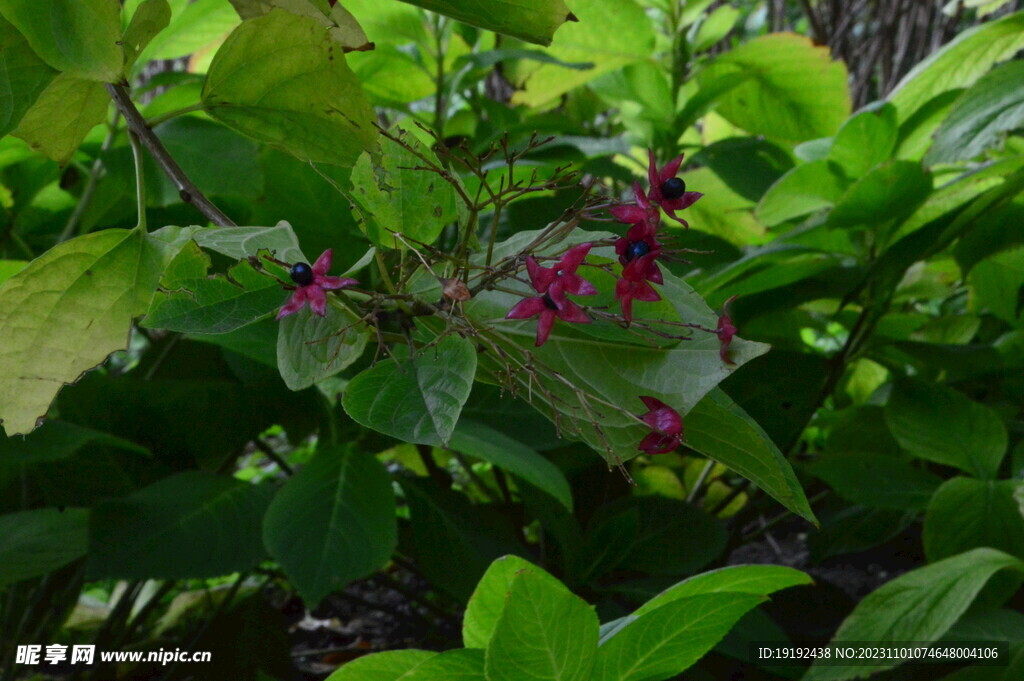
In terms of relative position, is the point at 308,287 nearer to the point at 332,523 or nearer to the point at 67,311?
the point at 67,311

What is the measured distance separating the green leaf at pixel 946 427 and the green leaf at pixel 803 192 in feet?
0.65

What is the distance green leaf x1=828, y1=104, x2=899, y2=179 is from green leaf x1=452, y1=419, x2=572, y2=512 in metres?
0.45

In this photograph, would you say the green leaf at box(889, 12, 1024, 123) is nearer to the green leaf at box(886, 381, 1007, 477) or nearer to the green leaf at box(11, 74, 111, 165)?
the green leaf at box(886, 381, 1007, 477)

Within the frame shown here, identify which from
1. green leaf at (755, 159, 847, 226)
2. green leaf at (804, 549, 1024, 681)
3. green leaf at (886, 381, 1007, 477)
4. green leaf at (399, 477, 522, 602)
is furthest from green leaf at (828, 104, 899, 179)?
green leaf at (399, 477, 522, 602)

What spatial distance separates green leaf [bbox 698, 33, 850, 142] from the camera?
0.97 m

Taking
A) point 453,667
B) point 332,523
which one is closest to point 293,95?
point 453,667

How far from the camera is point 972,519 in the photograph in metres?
0.75

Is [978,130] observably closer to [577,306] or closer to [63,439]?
[577,306]

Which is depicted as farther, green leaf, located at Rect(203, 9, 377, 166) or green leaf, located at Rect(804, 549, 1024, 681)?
green leaf, located at Rect(804, 549, 1024, 681)

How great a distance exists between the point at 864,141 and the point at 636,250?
0.58 meters

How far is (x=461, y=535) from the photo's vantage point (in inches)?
29.5

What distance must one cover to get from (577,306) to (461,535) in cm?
47

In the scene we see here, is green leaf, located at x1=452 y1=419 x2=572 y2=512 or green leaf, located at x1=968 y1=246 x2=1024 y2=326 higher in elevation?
green leaf, located at x1=968 y1=246 x2=1024 y2=326

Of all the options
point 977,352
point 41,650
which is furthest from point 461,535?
point 977,352
